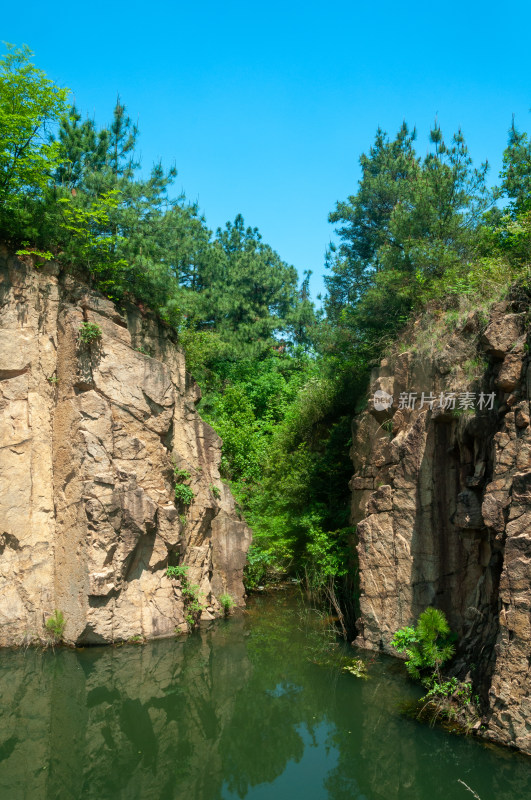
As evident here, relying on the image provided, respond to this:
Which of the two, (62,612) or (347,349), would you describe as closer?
(62,612)

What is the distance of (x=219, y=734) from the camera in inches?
361

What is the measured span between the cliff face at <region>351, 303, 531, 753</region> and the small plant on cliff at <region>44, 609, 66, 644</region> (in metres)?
5.67

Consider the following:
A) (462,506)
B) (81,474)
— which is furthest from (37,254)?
(462,506)

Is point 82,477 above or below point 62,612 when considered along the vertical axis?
above

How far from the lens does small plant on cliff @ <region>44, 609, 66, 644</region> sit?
12.0 metres

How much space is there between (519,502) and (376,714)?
3.84m

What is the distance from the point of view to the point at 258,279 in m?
27.2

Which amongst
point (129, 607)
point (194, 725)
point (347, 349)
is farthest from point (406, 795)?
point (347, 349)

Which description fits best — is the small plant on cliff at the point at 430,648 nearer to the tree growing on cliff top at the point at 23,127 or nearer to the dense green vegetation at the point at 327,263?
the dense green vegetation at the point at 327,263

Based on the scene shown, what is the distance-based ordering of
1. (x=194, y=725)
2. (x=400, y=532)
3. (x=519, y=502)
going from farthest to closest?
(x=400, y=532)
(x=194, y=725)
(x=519, y=502)

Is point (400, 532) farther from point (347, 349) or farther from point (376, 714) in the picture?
point (347, 349)
